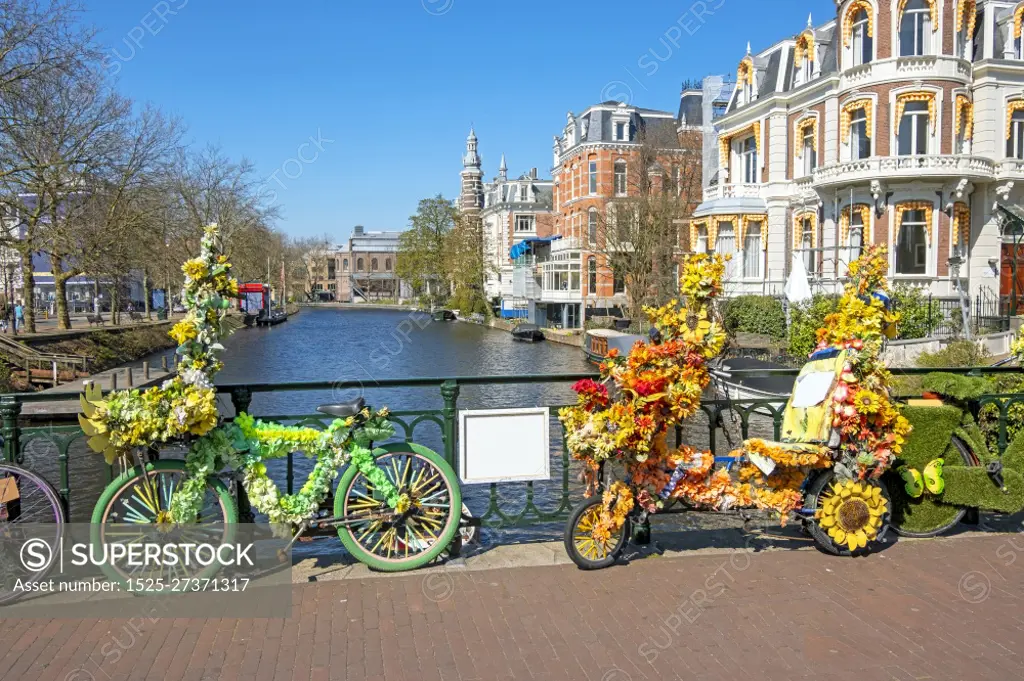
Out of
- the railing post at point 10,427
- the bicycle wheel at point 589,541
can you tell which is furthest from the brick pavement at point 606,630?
the railing post at point 10,427

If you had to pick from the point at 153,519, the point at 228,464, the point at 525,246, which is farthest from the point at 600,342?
the point at 525,246

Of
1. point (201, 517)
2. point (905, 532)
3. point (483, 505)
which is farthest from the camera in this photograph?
point (483, 505)

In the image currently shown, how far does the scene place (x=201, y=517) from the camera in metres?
5.39

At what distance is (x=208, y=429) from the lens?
5070 mm

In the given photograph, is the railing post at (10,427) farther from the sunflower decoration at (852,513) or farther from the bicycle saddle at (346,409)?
the sunflower decoration at (852,513)

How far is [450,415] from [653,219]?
35409mm

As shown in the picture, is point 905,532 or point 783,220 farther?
point 783,220

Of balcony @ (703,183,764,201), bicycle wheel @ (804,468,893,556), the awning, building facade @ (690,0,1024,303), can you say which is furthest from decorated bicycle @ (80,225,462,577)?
the awning

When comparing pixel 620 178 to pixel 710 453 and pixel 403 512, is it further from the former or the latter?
pixel 403 512

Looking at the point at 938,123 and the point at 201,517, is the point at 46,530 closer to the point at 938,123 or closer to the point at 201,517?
the point at 201,517

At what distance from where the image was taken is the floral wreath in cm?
491

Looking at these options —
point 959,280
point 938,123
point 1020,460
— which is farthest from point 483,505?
point 938,123

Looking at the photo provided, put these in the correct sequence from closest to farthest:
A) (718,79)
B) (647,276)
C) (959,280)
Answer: (959,280) < (647,276) < (718,79)

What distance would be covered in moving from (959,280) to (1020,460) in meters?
20.1
